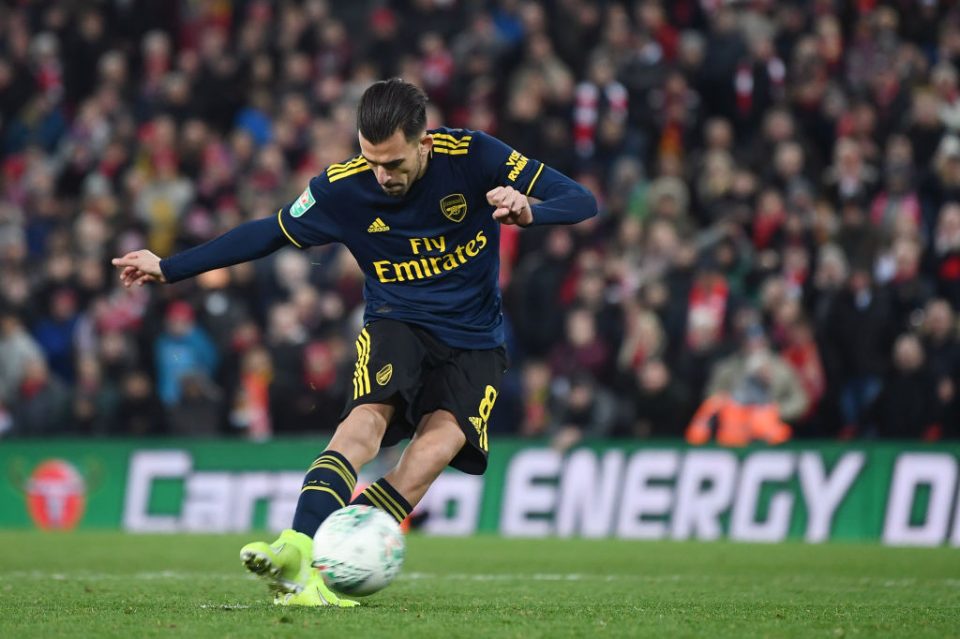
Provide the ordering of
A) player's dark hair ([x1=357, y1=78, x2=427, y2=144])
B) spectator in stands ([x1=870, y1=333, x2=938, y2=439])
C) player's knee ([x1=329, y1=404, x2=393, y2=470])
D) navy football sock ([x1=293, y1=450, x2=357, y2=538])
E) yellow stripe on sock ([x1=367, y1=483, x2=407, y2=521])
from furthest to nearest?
spectator in stands ([x1=870, y1=333, x2=938, y2=439]) → yellow stripe on sock ([x1=367, y1=483, x2=407, y2=521]) → player's knee ([x1=329, y1=404, x2=393, y2=470]) → player's dark hair ([x1=357, y1=78, x2=427, y2=144]) → navy football sock ([x1=293, y1=450, x2=357, y2=538])

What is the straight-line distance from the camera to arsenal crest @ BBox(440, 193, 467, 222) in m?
7.07

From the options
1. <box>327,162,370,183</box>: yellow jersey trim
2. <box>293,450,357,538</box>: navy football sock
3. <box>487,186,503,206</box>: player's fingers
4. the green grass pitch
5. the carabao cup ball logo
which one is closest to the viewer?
the green grass pitch

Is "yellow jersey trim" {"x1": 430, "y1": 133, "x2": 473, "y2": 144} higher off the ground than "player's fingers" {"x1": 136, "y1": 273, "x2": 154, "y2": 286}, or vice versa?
"yellow jersey trim" {"x1": 430, "y1": 133, "x2": 473, "y2": 144}

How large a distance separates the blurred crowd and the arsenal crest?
787 cm

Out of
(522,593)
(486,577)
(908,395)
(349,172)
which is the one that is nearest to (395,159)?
(349,172)

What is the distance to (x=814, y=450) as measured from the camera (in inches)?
561

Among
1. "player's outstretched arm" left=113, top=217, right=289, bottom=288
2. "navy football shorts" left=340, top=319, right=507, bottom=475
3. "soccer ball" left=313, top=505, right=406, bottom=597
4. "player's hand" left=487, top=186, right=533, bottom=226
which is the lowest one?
"soccer ball" left=313, top=505, right=406, bottom=597

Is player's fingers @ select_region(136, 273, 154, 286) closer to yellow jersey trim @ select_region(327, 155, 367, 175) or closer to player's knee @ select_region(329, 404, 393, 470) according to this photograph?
yellow jersey trim @ select_region(327, 155, 367, 175)

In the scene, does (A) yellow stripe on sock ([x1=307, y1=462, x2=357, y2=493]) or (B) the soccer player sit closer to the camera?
(A) yellow stripe on sock ([x1=307, y1=462, x2=357, y2=493])

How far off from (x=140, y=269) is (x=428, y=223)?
50.9 inches

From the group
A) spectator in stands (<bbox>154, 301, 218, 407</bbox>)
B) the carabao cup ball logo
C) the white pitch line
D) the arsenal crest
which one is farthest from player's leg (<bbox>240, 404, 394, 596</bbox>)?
the carabao cup ball logo

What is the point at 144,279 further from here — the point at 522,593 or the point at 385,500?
the point at 522,593

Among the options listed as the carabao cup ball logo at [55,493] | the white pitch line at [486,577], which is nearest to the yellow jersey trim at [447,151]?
the white pitch line at [486,577]

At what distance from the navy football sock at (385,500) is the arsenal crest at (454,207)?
1.22 m
